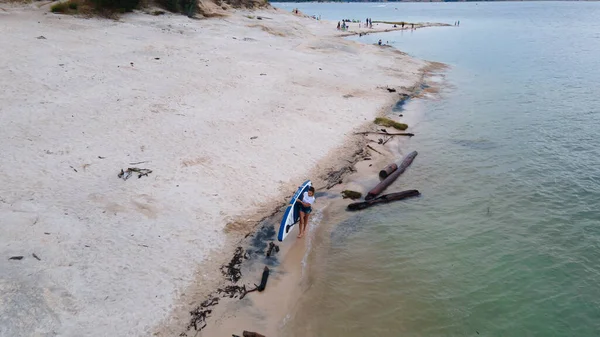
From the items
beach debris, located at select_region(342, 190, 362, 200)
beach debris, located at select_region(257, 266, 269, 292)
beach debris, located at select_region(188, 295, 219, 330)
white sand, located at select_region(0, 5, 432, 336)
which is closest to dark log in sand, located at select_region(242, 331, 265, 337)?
beach debris, located at select_region(188, 295, 219, 330)

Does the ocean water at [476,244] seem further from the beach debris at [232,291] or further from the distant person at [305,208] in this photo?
the beach debris at [232,291]

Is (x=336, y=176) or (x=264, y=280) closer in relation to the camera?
(x=264, y=280)

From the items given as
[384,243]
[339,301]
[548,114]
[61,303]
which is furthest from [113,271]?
[548,114]

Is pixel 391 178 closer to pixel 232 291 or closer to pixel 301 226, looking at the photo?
pixel 301 226

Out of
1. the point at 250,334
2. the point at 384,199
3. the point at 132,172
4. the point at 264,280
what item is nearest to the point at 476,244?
the point at 384,199

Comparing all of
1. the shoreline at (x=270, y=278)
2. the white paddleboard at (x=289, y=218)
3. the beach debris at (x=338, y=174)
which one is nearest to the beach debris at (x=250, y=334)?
the shoreline at (x=270, y=278)

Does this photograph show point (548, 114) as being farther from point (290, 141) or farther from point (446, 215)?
point (290, 141)

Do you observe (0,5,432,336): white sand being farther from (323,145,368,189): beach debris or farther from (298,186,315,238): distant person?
(298,186,315,238): distant person
